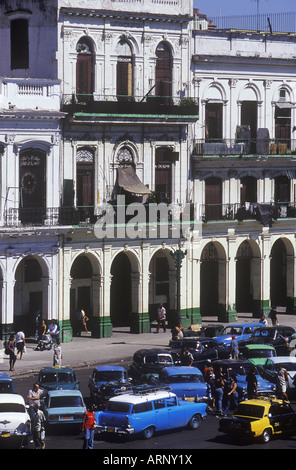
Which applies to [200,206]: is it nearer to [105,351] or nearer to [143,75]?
[143,75]

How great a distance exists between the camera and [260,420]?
43.3 meters

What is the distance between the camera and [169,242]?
6944 cm

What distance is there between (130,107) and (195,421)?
2517cm

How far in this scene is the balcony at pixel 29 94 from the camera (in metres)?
62.3

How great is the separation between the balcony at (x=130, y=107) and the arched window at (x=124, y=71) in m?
0.27

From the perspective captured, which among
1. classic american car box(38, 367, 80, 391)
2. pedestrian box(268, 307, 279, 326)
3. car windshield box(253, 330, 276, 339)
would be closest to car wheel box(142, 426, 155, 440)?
classic american car box(38, 367, 80, 391)

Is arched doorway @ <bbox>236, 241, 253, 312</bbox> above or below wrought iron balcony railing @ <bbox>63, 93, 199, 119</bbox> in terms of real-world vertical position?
below

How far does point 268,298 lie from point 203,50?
49.2 feet

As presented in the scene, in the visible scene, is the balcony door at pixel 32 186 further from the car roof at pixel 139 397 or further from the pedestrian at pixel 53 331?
the car roof at pixel 139 397

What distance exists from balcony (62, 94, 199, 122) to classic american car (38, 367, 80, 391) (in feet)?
60.7

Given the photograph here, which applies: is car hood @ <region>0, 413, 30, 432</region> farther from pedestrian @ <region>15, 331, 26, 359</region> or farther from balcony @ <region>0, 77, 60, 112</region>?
balcony @ <region>0, 77, 60, 112</region>

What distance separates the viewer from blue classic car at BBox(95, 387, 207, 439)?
143 feet

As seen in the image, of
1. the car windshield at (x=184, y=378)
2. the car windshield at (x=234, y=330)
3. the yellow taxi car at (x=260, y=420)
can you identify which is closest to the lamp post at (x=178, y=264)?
the car windshield at (x=234, y=330)
